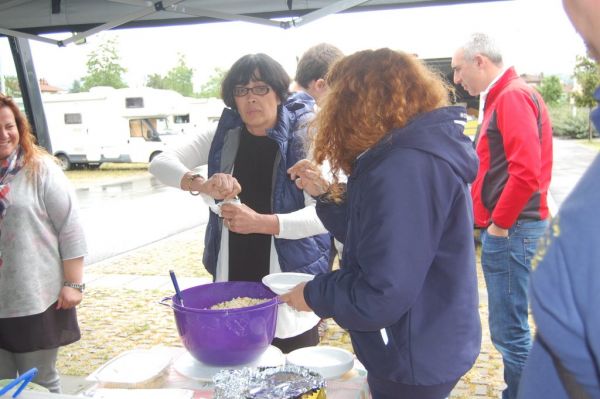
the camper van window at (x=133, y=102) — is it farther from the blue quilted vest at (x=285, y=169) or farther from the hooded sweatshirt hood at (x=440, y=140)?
the hooded sweatshirt hood at (x=440, y=140)

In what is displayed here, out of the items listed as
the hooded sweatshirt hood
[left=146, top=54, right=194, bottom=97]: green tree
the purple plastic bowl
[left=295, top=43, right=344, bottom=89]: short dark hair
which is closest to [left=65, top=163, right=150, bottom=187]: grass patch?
[left=295, top=43, right=344, bottom=89]: short dark hair

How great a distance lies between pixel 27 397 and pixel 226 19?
3530mm

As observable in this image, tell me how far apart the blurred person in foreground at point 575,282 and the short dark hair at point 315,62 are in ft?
8.79

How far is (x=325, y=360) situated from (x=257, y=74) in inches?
46.9

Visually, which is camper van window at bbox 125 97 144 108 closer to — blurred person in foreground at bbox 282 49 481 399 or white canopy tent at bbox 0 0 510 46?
white canopy tent at bbox 0 0 510 46

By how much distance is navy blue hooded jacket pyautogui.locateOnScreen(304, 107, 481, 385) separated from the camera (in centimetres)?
117

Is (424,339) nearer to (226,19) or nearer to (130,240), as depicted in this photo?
(226,19)

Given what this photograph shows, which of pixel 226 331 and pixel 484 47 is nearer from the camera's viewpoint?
pixel 226 331

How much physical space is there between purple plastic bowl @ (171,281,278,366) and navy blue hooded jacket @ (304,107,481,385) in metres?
A: 0.22

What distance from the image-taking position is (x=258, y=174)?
217cm

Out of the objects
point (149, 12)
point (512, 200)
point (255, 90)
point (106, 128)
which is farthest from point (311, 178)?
point (106, 128)

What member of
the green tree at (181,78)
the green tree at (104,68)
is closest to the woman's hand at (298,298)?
the green tree at (104,68)

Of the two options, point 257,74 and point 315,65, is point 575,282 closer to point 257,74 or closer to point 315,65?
point 257,74

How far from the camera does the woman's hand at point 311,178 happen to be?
1.76 metres
